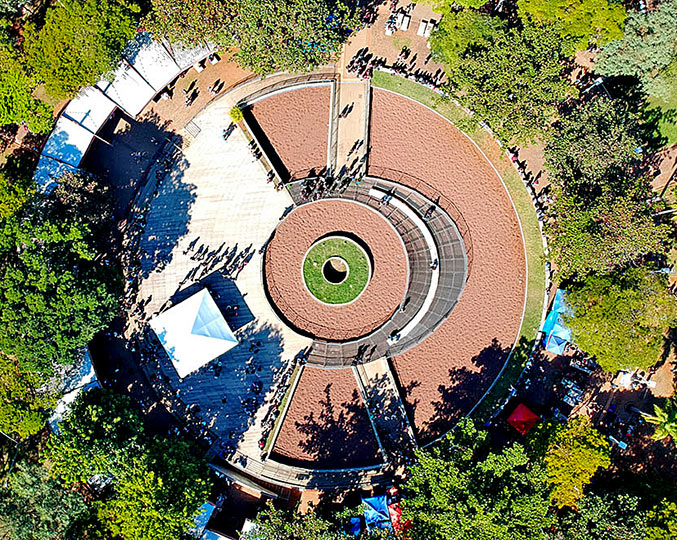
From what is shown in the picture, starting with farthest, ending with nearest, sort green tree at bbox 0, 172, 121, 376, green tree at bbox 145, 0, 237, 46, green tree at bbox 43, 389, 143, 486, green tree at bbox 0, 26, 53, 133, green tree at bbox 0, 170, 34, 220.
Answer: green tree at bbox 0, 170, 34, 220 → green tree at bbox 0, 26, 53, 133 → green tree at bbox 145, 0, 237, 46 → green tree at bbox 43, 389, 143, 486 → green tree at bbox 0, 172, 121, 376

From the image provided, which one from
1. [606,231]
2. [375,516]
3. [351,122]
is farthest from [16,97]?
[606,231]

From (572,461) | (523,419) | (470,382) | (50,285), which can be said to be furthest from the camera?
(470,382)

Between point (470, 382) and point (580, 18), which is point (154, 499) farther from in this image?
point (580, 18)

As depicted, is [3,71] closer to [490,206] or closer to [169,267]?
[169,267]

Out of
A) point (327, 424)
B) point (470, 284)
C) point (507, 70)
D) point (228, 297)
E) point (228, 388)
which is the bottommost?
point (327, 424)

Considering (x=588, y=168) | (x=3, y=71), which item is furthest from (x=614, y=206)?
(x=3, y=71)

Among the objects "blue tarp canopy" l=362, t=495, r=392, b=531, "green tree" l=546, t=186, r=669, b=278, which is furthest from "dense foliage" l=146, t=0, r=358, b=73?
"blue tarp canopy" l=362, t=495, r=392, b=531

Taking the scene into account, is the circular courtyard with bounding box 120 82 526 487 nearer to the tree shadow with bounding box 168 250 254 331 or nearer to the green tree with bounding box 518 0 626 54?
the tree shadow with bounding box 168 250 254 331
